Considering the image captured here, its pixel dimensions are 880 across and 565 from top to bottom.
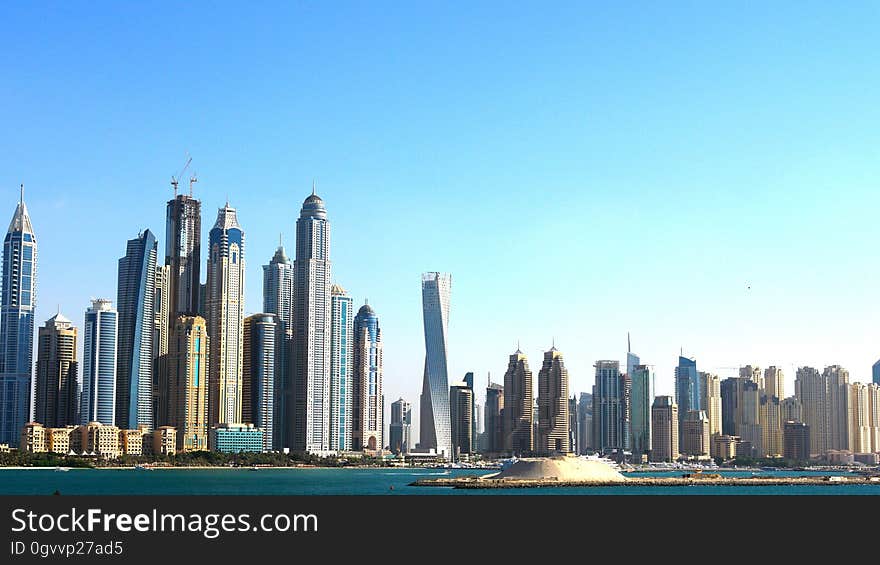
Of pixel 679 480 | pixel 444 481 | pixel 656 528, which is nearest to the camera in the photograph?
pixel 656 528

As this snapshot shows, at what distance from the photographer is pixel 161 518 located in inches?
1499

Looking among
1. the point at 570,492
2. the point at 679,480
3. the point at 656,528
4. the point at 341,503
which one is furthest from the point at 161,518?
the point at 679,480

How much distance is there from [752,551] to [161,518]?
19867 millimetres

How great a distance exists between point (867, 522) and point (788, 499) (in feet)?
25.4

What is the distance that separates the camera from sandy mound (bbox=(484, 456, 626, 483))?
142 meters

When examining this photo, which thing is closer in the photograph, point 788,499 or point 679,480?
point 788,499

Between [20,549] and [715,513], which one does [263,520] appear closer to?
[20,549]

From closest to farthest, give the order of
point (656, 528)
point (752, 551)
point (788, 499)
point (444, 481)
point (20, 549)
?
1. point (20, 549)
2. point (752, 551)
3. point (656, 528)
4. point (788, 499)
5. point (444, 481)


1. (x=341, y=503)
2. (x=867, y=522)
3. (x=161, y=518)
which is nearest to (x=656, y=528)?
(x=867, y=522)

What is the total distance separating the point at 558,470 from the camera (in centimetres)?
14288

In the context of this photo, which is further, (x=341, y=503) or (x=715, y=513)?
(x=715, y=513)

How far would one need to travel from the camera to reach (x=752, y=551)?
39.9m

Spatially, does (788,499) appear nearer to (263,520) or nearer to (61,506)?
(263,520)

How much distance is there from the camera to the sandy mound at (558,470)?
467ft
